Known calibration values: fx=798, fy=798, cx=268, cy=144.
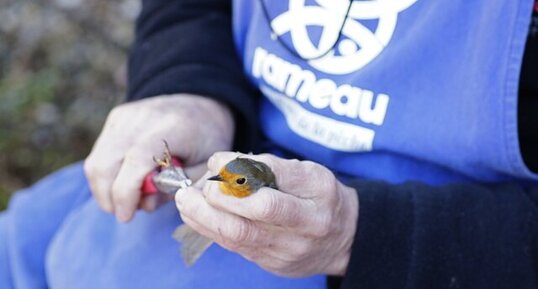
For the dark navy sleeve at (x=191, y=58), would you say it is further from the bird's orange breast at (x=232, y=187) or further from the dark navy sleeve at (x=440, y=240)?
the bird's orange breast at (x=232, y=187)

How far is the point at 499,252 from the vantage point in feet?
2.98

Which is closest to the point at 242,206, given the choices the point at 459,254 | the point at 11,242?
the point at 459,254

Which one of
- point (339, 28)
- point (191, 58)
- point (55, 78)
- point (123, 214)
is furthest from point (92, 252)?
point (55, 78)

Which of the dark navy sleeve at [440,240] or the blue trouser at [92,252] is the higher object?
the dark navy sleeve at [440,240]

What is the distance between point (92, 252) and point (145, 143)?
0.53ft

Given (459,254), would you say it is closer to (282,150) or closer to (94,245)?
(282,150)

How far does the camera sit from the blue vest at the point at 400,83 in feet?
3.04

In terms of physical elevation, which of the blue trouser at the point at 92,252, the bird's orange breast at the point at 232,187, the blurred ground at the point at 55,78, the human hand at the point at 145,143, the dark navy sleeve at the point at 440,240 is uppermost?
the bird's orange breast at the point at 232,187

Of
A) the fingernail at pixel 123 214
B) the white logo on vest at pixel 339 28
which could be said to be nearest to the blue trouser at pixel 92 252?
the fingernail at pixel 123 214

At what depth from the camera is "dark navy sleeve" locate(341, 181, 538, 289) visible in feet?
2.94

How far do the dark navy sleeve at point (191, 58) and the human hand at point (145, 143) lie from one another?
3cm

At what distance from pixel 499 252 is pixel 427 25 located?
281mm

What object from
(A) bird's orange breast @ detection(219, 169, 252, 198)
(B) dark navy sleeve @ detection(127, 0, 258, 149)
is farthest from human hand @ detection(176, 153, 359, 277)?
(B) dark navy sleeve @ detection(127, 0, 258, 149)

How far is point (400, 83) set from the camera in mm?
991
